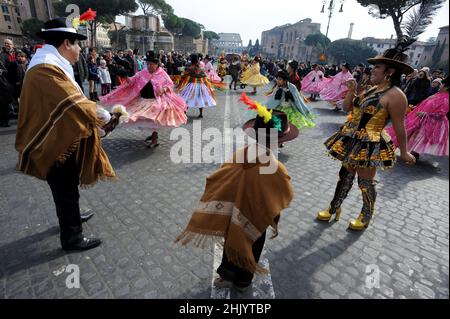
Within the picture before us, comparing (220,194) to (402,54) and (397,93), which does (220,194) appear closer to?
(397,93)

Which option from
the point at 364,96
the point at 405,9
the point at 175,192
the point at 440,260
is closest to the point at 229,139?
the point at 175,192

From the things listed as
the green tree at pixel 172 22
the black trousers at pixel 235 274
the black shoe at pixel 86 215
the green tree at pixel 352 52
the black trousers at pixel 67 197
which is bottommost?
the black shoe at pixel 86 215

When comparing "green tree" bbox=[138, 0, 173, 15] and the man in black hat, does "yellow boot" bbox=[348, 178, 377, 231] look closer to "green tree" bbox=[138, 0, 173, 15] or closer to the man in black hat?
the man in black hat

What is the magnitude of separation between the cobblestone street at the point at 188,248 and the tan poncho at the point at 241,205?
807 mm

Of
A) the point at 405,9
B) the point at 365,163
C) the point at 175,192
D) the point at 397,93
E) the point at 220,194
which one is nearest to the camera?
the point at 220,194

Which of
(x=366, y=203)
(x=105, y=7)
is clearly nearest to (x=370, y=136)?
(x=366, y=203)

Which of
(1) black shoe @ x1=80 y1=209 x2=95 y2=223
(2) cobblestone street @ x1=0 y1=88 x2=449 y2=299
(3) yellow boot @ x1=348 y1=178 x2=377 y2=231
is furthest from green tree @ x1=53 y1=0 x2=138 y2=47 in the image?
(3) yellow boot @ x1=348 y1=178 x2=377 y2=231

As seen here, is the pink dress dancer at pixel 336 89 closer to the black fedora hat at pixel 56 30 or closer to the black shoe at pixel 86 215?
the black shoe at pixel 86 215

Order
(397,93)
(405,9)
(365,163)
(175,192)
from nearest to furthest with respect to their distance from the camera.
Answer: (397,93), (365,163), (175,192), (405,9)

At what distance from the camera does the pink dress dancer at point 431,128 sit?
637cm

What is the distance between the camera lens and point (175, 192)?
15.5ft

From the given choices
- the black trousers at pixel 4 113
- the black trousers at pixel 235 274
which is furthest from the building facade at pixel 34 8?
the black trousers at pixel 235 274

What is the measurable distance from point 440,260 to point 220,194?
10.6ft

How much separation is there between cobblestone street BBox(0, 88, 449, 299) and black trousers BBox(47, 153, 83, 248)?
26cm
